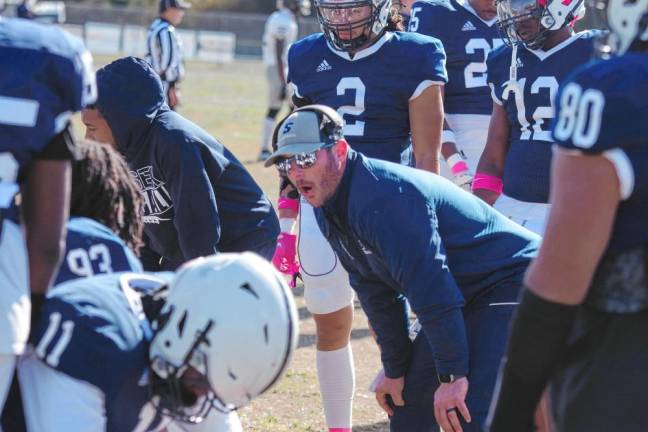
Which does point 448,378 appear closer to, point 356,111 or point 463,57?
point 356,111

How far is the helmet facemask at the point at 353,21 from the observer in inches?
197

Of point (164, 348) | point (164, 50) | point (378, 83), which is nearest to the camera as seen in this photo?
point (164, 348)

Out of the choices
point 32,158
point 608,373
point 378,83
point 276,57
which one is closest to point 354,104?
point 378,83

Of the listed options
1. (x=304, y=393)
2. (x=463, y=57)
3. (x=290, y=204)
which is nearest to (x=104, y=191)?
(x=290, y=204)

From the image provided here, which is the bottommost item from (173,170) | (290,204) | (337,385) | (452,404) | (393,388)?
(337,385)

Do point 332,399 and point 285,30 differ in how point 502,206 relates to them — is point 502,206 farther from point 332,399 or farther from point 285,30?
point 285,30

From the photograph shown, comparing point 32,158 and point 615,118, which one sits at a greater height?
point 615,118

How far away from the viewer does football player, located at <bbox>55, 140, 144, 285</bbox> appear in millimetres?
2994

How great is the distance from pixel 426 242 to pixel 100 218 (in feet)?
3.33

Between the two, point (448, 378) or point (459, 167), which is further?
point (459, 167)

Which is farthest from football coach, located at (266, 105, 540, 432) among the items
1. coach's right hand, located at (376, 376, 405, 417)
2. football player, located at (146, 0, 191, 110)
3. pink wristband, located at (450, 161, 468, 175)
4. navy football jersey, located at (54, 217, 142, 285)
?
football player, located at (146, 0, 191, 110)

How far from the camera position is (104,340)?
2.63m

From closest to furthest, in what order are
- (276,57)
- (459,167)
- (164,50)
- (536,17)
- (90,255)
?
(90,255), (536,17), (459,167), (164,50), (276,57)

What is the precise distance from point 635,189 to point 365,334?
4773 millimetres
